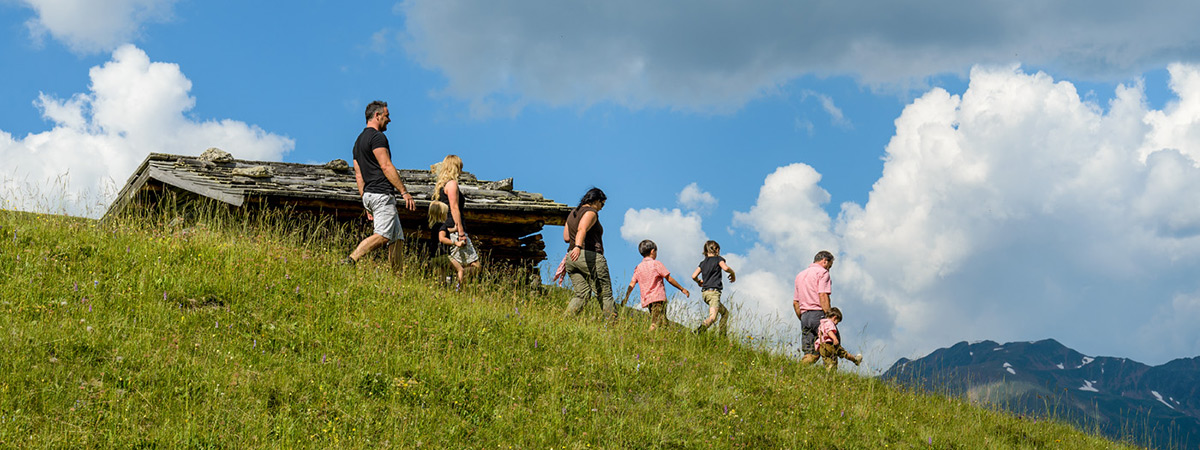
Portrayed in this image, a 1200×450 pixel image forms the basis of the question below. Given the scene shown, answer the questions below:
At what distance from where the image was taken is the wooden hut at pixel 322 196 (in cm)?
1261

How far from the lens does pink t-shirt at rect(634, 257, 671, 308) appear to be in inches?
424

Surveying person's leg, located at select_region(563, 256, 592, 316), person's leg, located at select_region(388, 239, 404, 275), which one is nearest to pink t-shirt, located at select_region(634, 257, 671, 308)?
person's leg, located at select_region(563, 256, 592, 316)

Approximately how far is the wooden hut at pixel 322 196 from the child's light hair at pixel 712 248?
10.9ft

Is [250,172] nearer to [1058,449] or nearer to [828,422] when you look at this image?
[828,422]

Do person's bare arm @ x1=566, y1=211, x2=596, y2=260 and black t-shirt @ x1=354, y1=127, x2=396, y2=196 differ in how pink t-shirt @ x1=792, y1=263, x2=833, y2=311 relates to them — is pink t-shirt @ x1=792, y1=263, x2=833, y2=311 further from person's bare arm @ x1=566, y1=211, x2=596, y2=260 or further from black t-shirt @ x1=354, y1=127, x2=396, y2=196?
black t-shirt @ x1=354, y1=127, x2=396, y2=196

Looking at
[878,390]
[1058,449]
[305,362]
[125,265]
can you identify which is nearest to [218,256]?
[125,265]

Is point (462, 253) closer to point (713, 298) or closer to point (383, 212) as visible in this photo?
point (383, 212)

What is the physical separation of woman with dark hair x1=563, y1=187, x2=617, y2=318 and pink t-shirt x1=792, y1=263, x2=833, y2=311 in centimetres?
256

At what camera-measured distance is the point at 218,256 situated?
965 cm

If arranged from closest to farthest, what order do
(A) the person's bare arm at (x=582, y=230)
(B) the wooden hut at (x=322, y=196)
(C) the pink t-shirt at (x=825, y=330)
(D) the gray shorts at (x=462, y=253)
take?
(C) the pink t-shirt at (x=825, y=330)
(A) the person's bare arm at (x=582, y=230)
(D) the gray shorts at (x=462, y=253)
(B) the wooden hut at (x=322, y=196)

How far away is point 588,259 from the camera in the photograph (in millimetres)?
10781

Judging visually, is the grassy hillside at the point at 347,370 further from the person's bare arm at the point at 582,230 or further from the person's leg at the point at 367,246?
the person's bare arm at the point at 582,230

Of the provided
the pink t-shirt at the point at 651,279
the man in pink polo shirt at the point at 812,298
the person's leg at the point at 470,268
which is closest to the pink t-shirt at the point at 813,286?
the man in pink polo shirt at the point at 812,298

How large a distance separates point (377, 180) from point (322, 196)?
9.85ft
